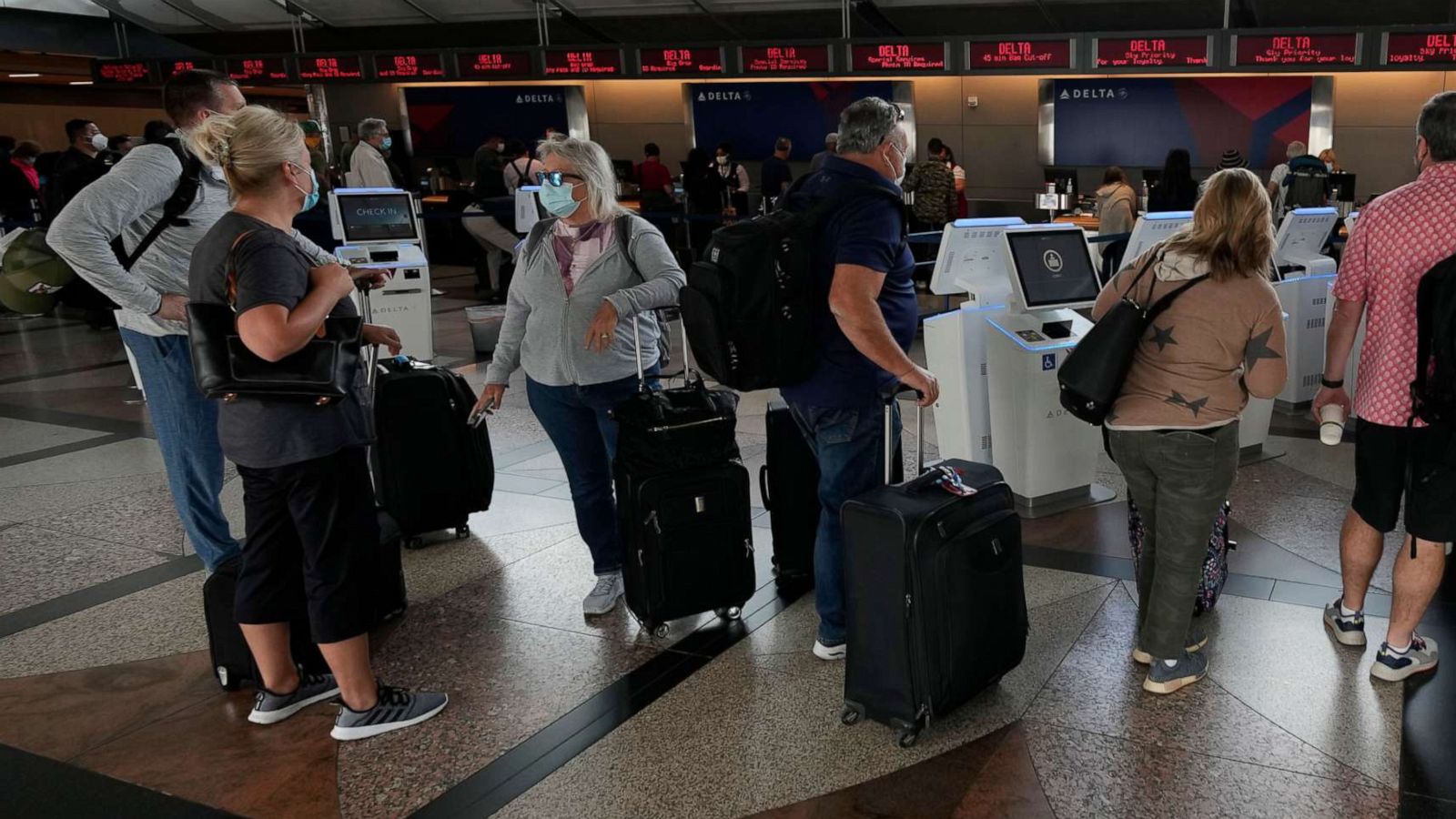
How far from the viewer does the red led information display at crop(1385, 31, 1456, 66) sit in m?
9.27

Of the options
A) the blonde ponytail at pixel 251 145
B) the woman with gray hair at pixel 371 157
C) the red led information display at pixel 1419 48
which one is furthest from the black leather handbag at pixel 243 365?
the red led information display at pixel 1419 48

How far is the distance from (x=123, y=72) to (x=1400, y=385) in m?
17.4

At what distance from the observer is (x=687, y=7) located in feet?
42.5

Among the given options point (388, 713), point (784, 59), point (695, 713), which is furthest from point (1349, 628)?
point (784, 59)

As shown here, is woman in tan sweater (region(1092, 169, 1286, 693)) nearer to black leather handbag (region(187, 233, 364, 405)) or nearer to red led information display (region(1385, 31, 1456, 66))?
black leather handbag (region(187, 233, 364, 405))

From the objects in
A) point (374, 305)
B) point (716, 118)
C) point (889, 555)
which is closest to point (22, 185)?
point (374, 305)

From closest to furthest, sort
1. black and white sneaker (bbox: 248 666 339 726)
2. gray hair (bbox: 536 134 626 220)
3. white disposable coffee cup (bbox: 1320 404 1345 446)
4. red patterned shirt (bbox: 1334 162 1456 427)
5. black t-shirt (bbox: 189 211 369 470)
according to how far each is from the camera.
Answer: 1. black t-shirt (bbox: 189 211 369 470)
2. red patterned shirt (bbox: 1334 162 1456 427)
3. white disposable coffee cup (bbox: 1320 404 1345 446)
4. black and white sneaker (bbox: 248 666 339 726)
5. gray hair (bbox: 536 134 626 220)

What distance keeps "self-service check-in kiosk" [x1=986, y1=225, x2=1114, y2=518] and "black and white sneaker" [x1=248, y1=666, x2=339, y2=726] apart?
2652 millimetres

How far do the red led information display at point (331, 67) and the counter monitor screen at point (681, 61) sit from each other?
410 centimetres

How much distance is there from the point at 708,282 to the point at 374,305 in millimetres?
5327

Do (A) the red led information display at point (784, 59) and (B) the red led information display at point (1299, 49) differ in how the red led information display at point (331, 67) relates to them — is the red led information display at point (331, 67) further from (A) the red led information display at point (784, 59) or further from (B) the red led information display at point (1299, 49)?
(B) the red led information display at point (1299, 49)

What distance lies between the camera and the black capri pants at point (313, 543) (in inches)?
107

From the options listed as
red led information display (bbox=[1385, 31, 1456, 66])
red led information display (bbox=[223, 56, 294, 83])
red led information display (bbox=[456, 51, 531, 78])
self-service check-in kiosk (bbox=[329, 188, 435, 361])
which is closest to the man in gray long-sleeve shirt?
self-service check-in kiosk (bbox=[329, 188, 435, 361])

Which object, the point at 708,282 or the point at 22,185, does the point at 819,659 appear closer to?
the point at 708,282
